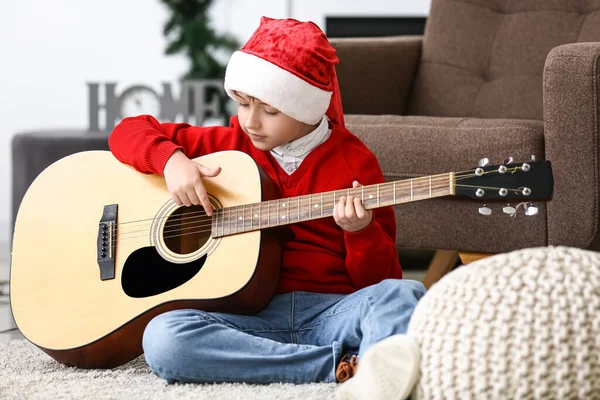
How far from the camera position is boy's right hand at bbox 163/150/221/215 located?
1.31m

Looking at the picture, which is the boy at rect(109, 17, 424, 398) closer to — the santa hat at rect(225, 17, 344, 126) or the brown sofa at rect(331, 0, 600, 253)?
the santa hat at rect(225, 17, 344, 126)

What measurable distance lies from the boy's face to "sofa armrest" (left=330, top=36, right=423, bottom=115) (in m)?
0.99

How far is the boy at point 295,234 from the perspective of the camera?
120 centimetres

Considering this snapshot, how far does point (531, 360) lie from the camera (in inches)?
35.4

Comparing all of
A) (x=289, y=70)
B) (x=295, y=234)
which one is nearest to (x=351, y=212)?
(x=295, y=234)

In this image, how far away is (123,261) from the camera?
1338 mm

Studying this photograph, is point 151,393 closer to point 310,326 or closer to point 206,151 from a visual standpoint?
point 310,326

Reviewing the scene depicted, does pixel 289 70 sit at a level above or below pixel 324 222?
above

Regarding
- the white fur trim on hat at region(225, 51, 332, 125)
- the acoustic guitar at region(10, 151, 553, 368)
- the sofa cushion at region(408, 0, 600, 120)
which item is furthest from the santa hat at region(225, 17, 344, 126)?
the sofa cushion at region(408, 0, 600, 120)

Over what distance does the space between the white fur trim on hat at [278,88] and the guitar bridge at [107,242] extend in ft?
1.02

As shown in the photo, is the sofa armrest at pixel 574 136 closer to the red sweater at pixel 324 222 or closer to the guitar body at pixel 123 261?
the red sweater at pixel 324 222

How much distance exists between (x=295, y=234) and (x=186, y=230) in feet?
0.62

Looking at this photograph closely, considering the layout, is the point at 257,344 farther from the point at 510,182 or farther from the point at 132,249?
the point at 510,182

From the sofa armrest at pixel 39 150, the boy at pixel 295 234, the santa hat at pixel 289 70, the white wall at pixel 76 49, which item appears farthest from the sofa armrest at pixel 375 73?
the white wall at pixel 76 49
